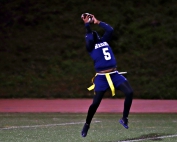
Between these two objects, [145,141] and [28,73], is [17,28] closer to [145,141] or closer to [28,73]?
[28,73]

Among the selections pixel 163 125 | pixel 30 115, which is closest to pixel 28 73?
pixel 30 115

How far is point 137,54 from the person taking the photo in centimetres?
2103

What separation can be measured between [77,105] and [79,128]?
5067 millimetres

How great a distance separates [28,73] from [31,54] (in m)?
1.40

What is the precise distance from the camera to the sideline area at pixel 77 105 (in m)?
15.2

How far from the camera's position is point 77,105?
645 inches

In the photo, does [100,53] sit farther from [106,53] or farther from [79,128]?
[79,128]

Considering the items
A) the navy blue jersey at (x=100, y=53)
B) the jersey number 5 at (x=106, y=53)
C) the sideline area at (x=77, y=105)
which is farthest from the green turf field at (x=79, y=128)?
the jersey number 5 at (x=106, y=53)

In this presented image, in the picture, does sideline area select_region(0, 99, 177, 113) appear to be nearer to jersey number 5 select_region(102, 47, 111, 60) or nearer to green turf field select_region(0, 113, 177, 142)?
green turf field select_region(0, 113, 177, 142)

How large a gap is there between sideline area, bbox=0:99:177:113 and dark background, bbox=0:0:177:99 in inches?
33.7

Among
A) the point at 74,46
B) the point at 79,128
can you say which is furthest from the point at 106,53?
the point at 74,46

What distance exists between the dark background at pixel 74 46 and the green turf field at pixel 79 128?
463 cm

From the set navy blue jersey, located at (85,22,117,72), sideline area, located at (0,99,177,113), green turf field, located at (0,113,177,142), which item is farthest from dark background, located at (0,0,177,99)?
navy blue jersey, located at (85,22,117,72)

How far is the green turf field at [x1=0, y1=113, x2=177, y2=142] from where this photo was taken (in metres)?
9.71
